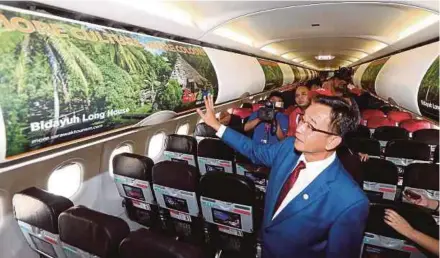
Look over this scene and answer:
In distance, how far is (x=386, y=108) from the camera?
28.2ft

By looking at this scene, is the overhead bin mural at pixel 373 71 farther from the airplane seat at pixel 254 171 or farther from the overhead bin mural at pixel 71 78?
the overhead bin mural at pixel 71 78

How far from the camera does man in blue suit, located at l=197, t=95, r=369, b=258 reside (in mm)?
1650

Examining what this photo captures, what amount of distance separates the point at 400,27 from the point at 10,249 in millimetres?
5819

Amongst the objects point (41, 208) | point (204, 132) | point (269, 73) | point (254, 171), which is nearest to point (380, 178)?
point (254, 171)

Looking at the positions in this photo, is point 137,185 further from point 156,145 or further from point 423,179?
point 423,179

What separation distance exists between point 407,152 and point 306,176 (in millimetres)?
2753

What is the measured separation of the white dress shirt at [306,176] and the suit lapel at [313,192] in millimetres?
19

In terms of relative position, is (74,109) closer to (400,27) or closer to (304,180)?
(304,180)

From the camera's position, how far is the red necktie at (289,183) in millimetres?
1903

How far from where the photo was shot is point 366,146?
4156 millimetres

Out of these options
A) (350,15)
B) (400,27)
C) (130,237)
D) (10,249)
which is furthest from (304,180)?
(400,27)

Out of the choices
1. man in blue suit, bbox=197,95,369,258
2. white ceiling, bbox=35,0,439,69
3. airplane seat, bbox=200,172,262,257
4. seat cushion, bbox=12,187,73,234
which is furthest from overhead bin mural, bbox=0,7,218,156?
man in blue suit, bbox=197,95,369,258

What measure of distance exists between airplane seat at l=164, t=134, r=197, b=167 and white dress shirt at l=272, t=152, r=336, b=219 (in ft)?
7.74

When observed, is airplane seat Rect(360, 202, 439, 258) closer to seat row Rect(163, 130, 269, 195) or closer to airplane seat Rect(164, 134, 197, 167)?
seat row Rect(163, 130, 269, 195)
